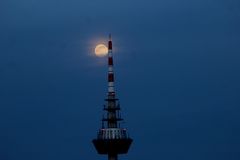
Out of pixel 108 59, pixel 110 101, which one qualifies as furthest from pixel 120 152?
pixel 108 59

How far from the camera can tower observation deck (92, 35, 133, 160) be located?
281 feet

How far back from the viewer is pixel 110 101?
8612 cm

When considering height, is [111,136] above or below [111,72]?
below

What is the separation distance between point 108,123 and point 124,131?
10.9 feet

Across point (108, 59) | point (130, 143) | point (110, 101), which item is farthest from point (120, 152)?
point (108, 59)

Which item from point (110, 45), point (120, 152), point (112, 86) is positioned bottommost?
point (120, 152)

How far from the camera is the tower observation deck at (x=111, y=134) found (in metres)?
85.7

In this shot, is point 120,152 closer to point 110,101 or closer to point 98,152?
point 98,152

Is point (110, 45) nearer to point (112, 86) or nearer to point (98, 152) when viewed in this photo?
point (112, 86)

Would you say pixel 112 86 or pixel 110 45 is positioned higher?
pixel 110 45

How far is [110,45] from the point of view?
Result: 86.2m

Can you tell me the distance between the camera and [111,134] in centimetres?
8756

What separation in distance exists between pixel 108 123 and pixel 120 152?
5.67 metres

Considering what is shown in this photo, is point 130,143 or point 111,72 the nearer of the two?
point 111,72
